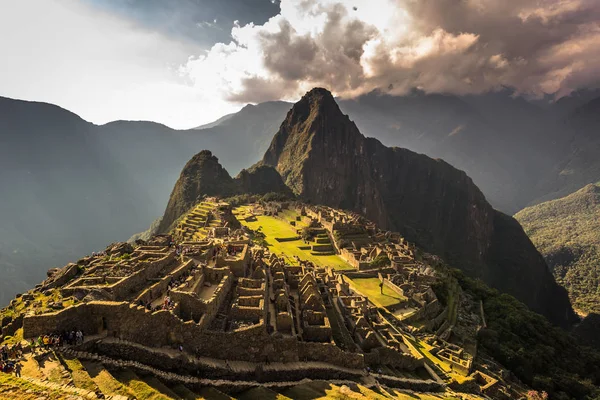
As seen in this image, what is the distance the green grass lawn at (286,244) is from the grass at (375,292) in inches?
269

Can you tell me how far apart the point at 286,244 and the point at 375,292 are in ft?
84.7

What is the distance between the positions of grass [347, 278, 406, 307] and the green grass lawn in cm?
682

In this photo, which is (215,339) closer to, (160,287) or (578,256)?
(160,287)

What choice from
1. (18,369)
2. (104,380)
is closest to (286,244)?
(104,380)

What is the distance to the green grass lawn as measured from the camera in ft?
196

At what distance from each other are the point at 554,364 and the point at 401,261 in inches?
952

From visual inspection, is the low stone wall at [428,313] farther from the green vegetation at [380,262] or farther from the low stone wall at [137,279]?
the low stone wall at [137,279]

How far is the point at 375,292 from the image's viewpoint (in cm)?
4634

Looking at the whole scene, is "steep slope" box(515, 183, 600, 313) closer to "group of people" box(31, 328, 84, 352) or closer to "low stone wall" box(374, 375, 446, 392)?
"low stone wall" box(374, 375, 446, 392)

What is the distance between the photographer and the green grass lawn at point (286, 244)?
59.6 m

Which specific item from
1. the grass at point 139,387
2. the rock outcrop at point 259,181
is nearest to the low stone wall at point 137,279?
the grass at point 139,387

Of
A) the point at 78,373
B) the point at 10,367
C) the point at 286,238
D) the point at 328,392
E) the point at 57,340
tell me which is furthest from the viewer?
the point at 286,238

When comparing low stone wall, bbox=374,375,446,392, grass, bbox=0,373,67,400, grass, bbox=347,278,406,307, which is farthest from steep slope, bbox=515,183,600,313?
grass, bbox=0,373,67,400

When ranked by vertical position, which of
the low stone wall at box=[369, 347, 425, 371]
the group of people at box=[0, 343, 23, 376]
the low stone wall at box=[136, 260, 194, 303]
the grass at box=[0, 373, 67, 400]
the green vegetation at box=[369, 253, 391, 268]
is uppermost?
the green vegetation at box=[369, 253, 391, 268]
